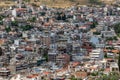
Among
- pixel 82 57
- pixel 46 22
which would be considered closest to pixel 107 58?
pixel 82 57

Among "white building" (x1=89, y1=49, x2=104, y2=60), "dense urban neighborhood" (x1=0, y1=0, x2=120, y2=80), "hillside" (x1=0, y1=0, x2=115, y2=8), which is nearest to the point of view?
"dense urban neighborhood" (x1=0, y1=0, x2=120, y2=80)

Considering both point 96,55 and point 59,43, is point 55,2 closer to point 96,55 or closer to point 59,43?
point 59,43

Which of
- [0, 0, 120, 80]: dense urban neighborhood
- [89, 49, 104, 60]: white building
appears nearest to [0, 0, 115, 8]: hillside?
[0, 0, 120, 80]: dense urban neighborhood

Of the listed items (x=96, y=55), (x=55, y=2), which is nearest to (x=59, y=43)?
(x=96, y=55)

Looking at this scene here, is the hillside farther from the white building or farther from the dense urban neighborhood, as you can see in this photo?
the white building

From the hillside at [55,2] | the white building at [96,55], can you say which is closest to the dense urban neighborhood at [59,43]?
the white building at [96,55]

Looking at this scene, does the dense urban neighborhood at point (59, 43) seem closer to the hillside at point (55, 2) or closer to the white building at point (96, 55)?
the white building at point (96, 55)

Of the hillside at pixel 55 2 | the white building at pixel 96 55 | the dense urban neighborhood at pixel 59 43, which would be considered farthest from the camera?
the hillside at pixel 55 2

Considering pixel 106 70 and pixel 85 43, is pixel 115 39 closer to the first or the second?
pixel 85 43

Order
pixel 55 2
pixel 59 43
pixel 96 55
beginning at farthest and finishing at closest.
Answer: pixel 55 2
pixel 59 43
pixel 96 55
